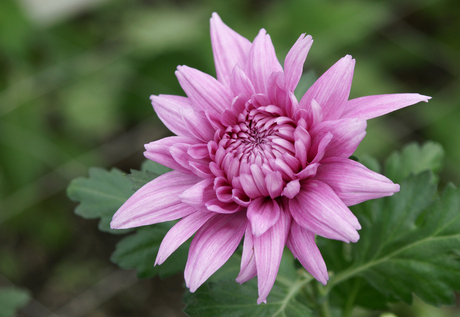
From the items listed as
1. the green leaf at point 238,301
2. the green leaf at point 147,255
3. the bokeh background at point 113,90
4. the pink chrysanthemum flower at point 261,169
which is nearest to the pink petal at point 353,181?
the pink chrysanthemum flower at point 261,169

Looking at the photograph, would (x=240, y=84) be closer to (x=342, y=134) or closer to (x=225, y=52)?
(x=225, y=52)

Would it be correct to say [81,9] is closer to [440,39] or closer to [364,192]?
[440,39]

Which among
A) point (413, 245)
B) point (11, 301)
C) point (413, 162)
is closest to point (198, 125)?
point (413, 245)

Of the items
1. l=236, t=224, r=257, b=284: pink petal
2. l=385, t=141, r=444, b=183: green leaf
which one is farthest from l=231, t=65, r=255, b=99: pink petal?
l=385, t=141, r=444, b=183: green leaf

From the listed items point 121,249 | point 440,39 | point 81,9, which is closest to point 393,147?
point 440,39

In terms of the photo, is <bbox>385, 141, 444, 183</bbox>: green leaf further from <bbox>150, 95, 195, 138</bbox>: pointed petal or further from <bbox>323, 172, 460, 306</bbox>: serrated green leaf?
<bbox>150, 95, 195, 138</bbox>: pointed petal
